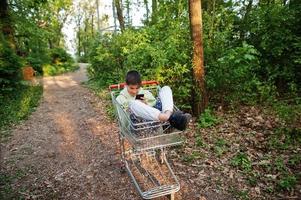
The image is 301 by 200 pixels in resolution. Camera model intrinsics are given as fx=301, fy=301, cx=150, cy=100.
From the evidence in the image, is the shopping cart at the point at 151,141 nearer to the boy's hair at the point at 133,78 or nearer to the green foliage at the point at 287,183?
the boy's hair at the point at 133,78

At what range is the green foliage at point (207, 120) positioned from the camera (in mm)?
6570

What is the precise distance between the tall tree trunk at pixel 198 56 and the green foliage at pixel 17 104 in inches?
206

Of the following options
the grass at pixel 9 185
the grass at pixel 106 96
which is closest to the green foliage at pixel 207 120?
the grass at pixel 106 96

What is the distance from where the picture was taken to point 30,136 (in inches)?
292

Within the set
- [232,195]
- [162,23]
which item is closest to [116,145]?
[232,195]

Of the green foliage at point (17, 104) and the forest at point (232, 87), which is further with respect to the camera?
the green foliage at point (17, 104)

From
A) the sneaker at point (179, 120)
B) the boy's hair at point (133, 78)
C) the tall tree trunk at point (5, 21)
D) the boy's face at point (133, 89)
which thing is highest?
the tall tree trunk at point (5, 21)

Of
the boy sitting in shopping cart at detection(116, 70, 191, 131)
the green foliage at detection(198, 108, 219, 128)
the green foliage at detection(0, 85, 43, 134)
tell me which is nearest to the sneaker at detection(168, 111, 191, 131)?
the boy sitting in shopping cart at detection(116, 70, 191, 131)

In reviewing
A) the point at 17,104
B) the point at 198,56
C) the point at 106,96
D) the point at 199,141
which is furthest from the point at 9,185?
the point at 106,96

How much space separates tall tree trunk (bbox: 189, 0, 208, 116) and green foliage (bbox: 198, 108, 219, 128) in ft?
0.44

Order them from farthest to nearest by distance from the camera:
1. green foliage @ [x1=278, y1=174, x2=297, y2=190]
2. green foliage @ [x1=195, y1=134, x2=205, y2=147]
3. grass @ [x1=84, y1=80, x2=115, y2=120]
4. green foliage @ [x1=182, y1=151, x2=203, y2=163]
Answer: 1. grass @ [x1=84, y1=80, x2=115, y2=120]
2. green foliage @ [x1=195, y1=134, x2=205, y2=147]
3. green foliage @ [x1=182, y1=151, x2=203, y2=163]
4. green foliage @ [x1=278, y1=174, x2=297, y2=190]

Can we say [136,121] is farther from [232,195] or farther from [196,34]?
[196,34]

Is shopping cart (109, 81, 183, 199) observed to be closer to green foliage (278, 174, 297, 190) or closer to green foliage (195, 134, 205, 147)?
green foliage (195, 134, 205, 147)

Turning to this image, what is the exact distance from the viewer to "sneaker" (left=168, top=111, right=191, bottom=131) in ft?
12.3
